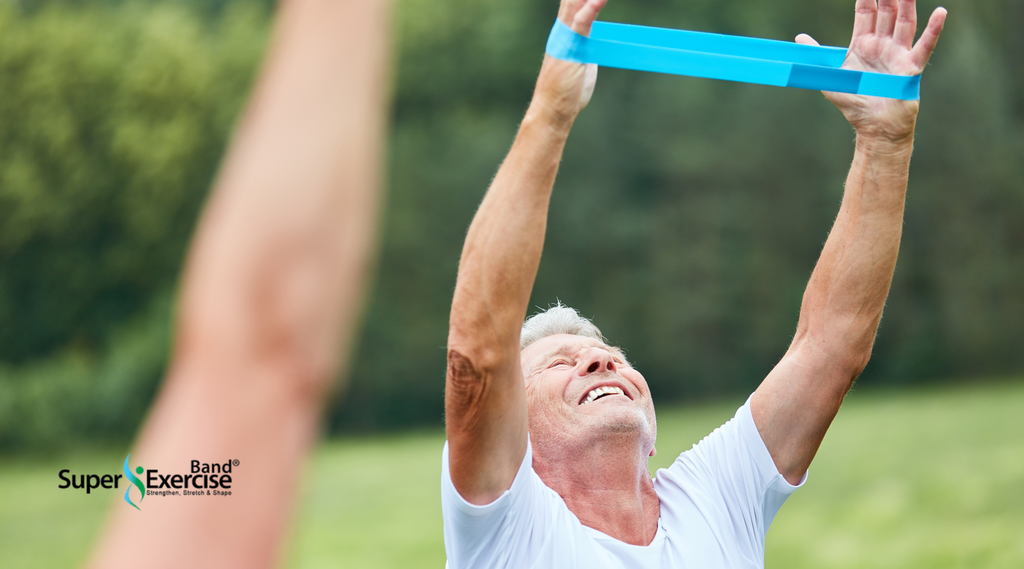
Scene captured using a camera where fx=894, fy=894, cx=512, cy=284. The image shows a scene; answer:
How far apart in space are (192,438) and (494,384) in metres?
1.40

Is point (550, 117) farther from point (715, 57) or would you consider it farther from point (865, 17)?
point (865, 17)

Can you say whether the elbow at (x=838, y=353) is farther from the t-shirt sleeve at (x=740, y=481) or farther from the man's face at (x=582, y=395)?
the man's face at (x=582, y=395)

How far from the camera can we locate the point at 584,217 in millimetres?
21391

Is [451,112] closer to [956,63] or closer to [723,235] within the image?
[723,235]

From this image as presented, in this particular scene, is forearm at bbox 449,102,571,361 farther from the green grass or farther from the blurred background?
the blurred background

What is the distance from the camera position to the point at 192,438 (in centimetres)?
23

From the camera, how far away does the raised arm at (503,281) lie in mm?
1603

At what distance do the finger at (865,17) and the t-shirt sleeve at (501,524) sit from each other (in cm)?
120

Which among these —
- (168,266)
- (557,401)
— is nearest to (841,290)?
(557,401)

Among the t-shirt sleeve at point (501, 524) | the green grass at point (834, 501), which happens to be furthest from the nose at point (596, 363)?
the green grass at point (834, 501)

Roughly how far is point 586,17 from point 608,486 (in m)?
1.03

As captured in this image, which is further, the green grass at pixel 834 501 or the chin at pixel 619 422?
the green grass at pixel 834 501

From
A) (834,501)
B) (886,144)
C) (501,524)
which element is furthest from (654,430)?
(834,501)

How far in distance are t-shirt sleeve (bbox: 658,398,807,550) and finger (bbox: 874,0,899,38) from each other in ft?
2.96
